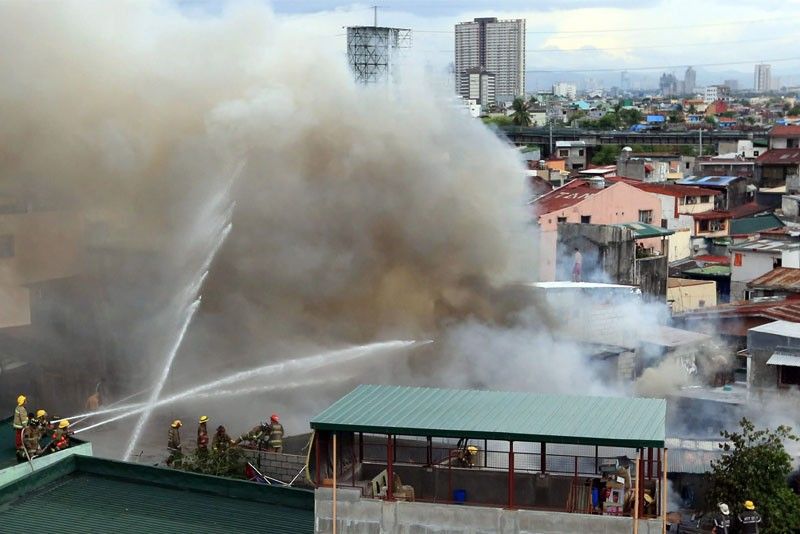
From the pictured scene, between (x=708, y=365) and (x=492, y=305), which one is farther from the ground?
(x=492, y=305)

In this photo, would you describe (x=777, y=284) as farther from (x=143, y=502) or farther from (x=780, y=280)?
(x=143, y=502)

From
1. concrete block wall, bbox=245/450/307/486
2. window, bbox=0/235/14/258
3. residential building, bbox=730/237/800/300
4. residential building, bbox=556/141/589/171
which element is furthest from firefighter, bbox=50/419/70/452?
residential building, bbox=556/141/589/171

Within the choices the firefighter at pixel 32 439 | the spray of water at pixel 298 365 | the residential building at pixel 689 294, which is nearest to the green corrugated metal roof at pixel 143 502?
the firefighter at pixel 32 439

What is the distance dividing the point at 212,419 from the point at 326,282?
→ 3.11 meters

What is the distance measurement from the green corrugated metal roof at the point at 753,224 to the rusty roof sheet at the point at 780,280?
1222cm

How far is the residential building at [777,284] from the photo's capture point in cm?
2791

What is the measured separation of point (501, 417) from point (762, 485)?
18.1ft

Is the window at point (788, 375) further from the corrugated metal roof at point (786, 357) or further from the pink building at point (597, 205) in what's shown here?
the pink building at point (597, 205)

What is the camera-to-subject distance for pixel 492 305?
20938 mm

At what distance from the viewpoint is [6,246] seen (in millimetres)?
25562

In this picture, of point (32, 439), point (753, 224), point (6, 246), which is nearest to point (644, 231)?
point (753, 224)

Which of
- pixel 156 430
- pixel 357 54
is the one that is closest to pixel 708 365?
pixel 156 430

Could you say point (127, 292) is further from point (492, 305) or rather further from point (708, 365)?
point (708, 365)

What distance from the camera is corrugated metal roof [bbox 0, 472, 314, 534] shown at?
10.9m
